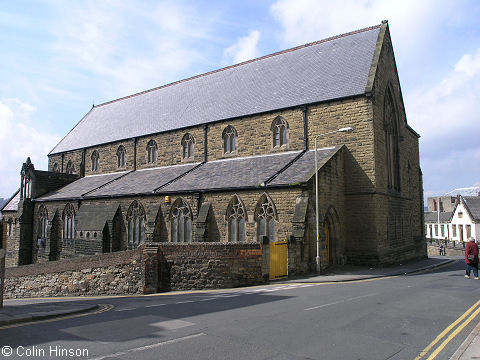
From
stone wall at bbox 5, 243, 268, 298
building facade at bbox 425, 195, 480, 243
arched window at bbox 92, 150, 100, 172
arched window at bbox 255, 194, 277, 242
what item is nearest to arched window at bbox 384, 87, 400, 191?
arched window at bbox 255, 194, 277, 242

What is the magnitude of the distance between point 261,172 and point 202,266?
7721mm

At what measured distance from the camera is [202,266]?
1485cm

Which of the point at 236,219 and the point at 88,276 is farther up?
the point at 236,219

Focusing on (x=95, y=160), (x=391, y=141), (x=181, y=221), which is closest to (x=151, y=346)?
(x=181, y=221)

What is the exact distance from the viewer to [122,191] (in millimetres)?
26250

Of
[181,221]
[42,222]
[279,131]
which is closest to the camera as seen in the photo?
[181,221]

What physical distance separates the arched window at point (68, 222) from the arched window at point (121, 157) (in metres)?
5.91

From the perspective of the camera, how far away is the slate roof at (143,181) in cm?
2532

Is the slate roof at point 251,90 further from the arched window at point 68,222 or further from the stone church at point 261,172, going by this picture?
the arched window at point 68,222

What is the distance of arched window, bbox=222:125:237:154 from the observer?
25.9 meters

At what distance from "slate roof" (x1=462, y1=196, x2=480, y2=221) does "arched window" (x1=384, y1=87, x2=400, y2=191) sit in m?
38.9

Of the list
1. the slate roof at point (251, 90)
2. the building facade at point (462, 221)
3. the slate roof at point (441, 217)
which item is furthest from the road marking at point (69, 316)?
the slate roof at point (441, 217)

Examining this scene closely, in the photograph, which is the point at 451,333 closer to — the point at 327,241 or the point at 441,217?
the point at 327,241

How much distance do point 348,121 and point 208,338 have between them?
17.2 m
